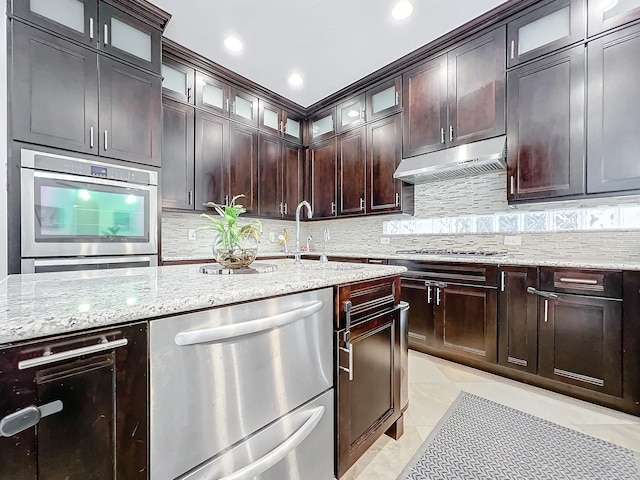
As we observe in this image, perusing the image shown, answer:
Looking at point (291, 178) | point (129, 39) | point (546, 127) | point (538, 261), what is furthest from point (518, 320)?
point (129, 39)

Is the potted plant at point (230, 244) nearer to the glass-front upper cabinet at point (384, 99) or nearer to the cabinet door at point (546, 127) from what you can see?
the cabinet door at point (546, 127)

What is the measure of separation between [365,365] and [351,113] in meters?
3.25

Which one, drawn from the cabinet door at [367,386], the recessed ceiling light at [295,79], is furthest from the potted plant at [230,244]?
the recessed ceiling light at [295,79]

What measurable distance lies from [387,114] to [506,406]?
2.94 metres

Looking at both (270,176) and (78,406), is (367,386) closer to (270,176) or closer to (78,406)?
(78,406)

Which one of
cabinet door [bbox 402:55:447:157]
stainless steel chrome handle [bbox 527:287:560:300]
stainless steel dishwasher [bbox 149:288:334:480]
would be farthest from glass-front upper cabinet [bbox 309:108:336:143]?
stainless steel dishwasher [bbox 149:288:334:480]

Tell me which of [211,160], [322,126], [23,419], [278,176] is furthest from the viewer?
[322,126]

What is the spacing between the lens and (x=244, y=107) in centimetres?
354

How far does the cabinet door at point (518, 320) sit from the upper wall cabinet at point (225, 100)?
3.22 metres

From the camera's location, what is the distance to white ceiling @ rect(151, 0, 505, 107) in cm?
230

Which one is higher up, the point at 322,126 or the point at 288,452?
the point at 322,126

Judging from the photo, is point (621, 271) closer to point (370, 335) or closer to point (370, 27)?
point (370, 335)

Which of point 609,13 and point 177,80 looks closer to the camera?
point 609,13

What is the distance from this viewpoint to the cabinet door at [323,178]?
12.8ft
